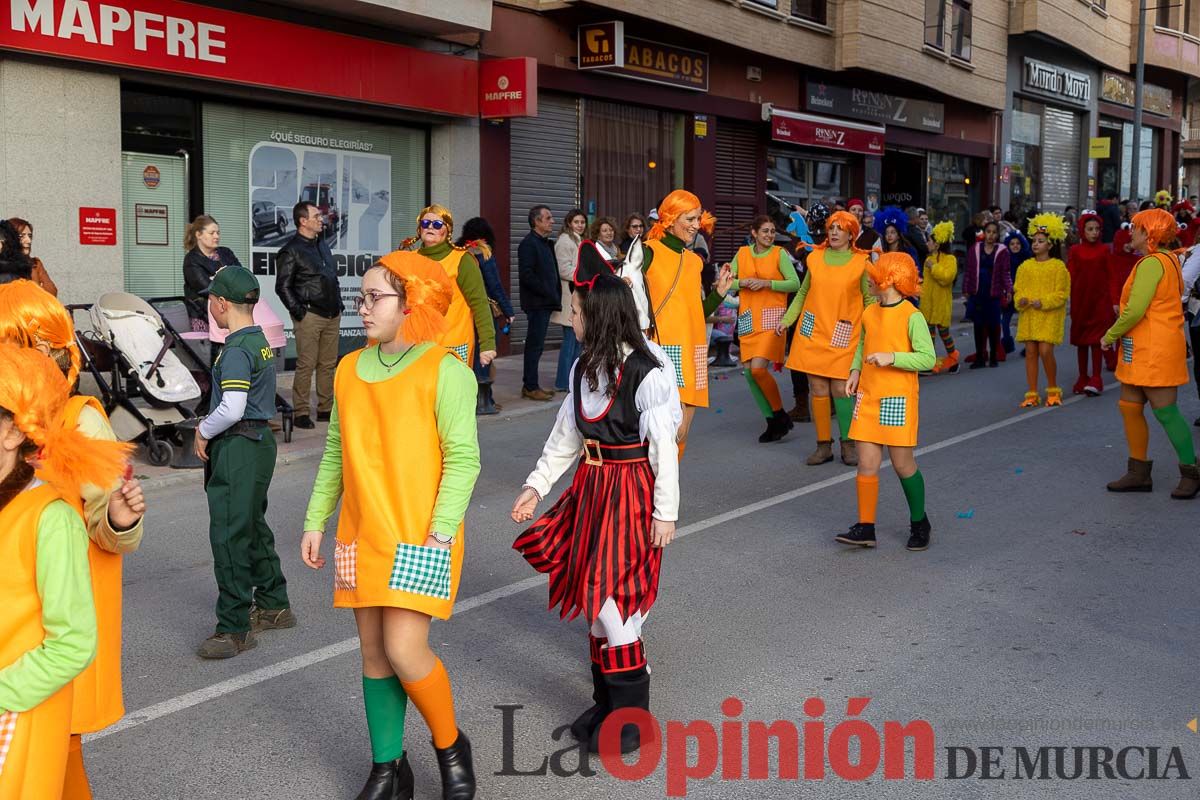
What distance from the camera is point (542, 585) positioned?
271 inches

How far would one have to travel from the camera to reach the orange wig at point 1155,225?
8664 mm

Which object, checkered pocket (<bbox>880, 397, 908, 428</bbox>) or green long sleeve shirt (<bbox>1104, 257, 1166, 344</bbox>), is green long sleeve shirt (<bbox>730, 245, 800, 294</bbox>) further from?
checkered pocket (<bbox>880, 397, 908, 428</bbox>)

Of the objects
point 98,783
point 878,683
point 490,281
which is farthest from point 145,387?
point 878,683

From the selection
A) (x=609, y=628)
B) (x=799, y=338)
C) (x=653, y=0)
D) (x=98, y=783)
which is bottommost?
(x=98, y=783)

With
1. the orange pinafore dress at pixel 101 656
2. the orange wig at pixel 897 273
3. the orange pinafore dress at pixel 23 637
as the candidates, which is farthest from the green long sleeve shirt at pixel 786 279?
the orange pinafore dress at pixel 23 637

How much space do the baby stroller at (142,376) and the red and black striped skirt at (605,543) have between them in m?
5.77

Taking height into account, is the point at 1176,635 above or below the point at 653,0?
below

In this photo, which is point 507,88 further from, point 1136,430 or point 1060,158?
point 1060,158

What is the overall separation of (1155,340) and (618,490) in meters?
5.51

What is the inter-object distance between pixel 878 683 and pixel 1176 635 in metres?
1.59

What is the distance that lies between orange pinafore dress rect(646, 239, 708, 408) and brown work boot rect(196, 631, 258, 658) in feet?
10.4

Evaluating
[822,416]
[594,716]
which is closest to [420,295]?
[594,716]

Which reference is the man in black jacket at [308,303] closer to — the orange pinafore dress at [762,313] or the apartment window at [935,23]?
the orange pinafore dress at [762,313]

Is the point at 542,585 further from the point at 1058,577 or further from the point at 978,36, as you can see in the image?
the point at 978,36
